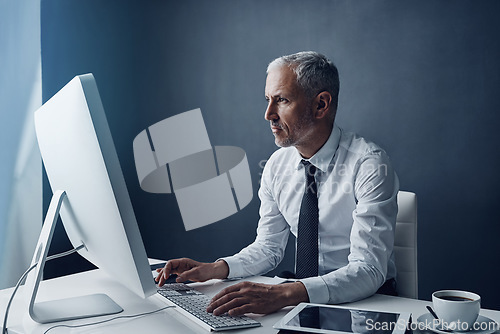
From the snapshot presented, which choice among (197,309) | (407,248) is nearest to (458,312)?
(197,309)

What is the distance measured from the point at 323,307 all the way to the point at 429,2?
1871mm

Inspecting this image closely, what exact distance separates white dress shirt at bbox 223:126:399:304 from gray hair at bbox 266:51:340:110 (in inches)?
6.8

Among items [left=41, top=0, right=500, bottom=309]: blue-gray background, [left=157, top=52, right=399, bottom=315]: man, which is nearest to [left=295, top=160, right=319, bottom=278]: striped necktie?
[left=157, top=52, right=399, bottom=315]: man

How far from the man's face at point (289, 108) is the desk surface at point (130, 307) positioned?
0.54 m

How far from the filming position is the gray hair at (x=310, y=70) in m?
1.71

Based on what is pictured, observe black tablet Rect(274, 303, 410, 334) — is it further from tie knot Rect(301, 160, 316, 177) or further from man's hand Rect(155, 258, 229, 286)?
tie knot Rect(301, 160, 316, 177)

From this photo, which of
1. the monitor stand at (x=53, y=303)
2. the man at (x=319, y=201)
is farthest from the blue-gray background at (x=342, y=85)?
the monitor stand at (x=53, y=303)

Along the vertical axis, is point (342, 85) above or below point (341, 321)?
above

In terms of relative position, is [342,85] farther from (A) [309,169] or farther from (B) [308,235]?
(B) [308,235]

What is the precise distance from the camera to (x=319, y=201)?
5.42 feet

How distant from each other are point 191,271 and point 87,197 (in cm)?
48

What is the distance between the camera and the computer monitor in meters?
0.85

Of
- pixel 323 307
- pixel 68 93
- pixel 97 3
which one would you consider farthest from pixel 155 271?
pixel 97 3

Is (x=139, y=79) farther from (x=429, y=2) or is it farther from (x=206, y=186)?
(x=429, y=2)
